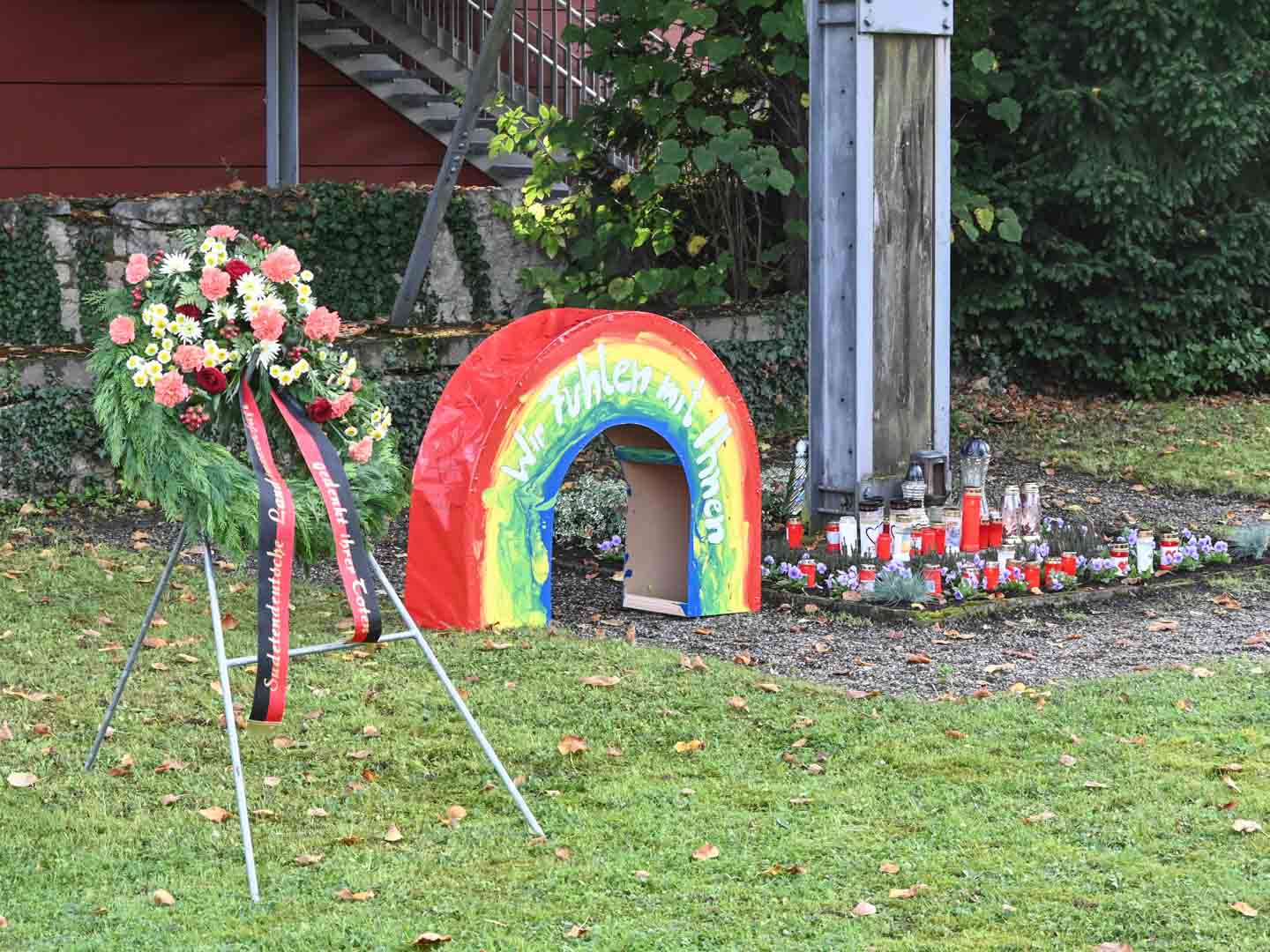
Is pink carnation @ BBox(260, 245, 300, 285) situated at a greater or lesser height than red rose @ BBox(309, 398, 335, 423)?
greater

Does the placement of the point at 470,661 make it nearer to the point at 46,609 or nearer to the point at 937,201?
the point at 46,609

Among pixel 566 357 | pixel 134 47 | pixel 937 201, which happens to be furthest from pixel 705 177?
pixel 566 357

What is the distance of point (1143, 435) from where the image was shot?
1370 centimetres

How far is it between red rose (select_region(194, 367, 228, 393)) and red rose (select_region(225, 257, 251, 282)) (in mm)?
288

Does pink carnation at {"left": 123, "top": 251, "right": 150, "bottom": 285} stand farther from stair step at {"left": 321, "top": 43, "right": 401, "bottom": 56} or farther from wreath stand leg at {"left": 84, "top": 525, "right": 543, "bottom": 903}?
stair step at {"left": 321, "top": 43, "right": 401, "bottom": 56}

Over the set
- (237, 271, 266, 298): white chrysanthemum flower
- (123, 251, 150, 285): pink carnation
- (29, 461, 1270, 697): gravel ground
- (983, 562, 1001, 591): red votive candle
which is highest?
(123, 251, 150, 285): pink carnation

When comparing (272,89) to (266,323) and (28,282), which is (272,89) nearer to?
(28,282)

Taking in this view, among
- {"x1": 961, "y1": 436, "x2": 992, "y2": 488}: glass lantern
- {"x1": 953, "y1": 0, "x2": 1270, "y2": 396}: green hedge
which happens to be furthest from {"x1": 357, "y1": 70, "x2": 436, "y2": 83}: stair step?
{"x1": 961, "y1": 436, "x2": 992, "y2": 488}: glass lantern

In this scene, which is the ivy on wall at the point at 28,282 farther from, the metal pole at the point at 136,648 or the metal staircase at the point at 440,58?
the metal pole at the point at 136,648

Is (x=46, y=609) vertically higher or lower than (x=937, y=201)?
lower

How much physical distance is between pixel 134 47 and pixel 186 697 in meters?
11.4

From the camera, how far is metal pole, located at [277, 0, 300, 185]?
1576cm

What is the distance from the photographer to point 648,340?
8352 millimetres

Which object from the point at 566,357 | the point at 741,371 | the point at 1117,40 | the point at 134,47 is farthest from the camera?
the point at 134,47
